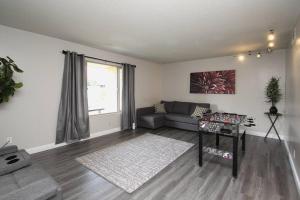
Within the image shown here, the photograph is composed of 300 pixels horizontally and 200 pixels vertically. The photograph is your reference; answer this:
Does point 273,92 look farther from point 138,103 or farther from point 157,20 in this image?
point 138,103

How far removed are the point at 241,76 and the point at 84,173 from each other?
16.6 feet

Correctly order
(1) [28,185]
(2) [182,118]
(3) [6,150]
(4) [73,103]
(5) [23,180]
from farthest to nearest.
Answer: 1. (2) [182,118]
2. (4) [73,103]
3. (3) [6,150]
4. (5) [23,180]
5. (1) [28,185]

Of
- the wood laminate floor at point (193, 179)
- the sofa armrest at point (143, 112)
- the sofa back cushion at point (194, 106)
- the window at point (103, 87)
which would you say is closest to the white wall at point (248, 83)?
the sofa back cushion at point (194, 106)

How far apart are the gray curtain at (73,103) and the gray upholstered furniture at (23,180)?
55.6 inches

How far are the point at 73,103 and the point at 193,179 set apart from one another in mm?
3147

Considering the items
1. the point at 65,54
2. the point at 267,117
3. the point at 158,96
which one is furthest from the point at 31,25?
the point at 267,117

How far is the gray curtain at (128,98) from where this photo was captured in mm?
5164

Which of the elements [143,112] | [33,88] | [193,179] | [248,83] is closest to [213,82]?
[248,83]

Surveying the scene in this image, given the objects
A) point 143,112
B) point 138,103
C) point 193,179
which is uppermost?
point 138,103

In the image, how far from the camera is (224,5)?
7.04 ft

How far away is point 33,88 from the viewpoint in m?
3.28

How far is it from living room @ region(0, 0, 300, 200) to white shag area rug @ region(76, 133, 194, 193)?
0.02 m

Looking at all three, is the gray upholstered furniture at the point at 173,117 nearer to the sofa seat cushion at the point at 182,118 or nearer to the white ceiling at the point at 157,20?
the sofa seat cushion at the point at 182,118

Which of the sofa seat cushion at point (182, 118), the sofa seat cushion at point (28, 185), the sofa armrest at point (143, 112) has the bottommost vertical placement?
the sofa seat cushion at point (28, 185)
